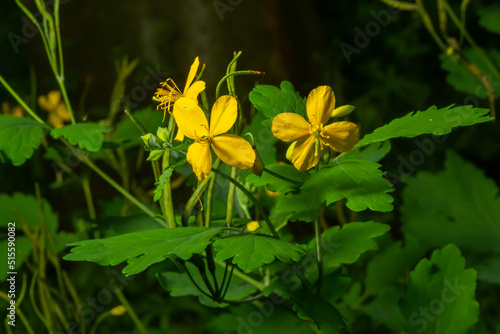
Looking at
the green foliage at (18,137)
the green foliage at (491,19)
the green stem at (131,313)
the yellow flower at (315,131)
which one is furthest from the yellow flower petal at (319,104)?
the green foliage at (491,19)

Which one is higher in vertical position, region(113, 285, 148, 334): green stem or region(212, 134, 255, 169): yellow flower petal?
region(212, 134, 255, 169): yellow flower petal

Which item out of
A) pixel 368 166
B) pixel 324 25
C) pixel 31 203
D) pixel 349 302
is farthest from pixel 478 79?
pixel 324 25

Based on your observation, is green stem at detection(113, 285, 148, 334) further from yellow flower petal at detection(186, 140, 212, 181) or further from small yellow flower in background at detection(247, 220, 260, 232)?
yellow flower petal at detection(186, 140, 212, 181)

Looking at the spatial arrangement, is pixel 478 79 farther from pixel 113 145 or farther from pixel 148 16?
pixel 148 16

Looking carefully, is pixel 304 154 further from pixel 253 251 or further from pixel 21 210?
pixel 21 210

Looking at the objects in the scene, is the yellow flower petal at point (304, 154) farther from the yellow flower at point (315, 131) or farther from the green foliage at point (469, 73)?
the green foliage at point (469, 73)

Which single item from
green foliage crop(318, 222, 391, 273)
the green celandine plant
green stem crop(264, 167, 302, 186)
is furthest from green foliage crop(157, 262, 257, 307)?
green stem crop(264, 167, 302, 186)
